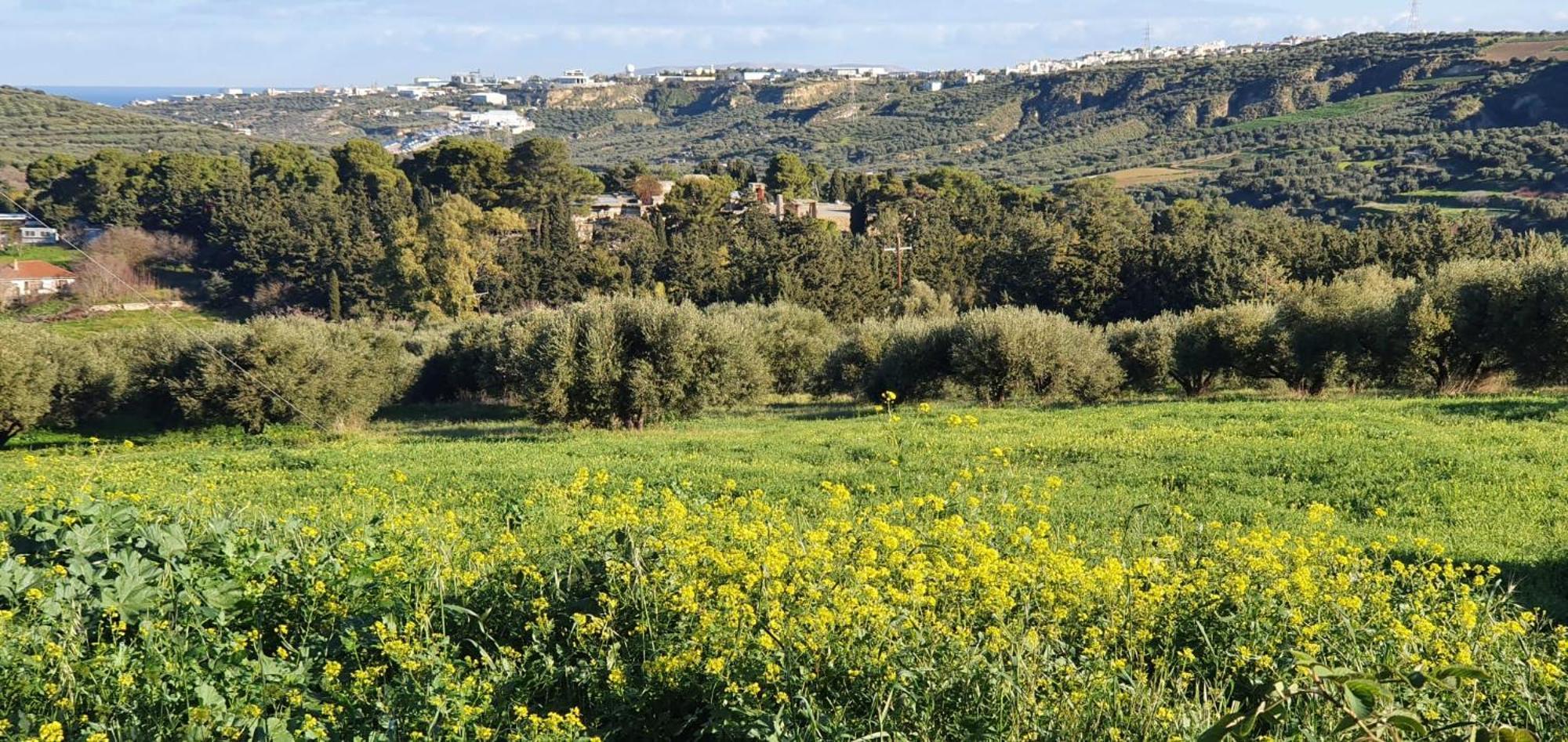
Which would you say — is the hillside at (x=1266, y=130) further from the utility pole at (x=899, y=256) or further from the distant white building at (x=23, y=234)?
the distant white building at (x=23, y=234)

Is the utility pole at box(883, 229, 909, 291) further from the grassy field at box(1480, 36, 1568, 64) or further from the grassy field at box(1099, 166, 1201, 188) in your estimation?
the grassy field at box(1480, 36, 1568, 64)

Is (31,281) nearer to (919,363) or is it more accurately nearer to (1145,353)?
(919,363)

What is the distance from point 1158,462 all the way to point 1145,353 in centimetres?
1784

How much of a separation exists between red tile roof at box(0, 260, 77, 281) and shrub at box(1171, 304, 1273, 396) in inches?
2308

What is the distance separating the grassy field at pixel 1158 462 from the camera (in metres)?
9.65

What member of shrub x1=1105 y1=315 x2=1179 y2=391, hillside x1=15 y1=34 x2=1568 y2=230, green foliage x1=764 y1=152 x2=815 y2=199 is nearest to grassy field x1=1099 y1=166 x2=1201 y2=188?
hillside x1=15 y1=34 x2=1568 y2=230

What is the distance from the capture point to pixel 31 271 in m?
56.4

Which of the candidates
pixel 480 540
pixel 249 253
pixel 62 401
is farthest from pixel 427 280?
pixel 480 540

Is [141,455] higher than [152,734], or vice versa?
[152,734]

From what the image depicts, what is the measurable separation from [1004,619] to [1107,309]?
47.9 meters

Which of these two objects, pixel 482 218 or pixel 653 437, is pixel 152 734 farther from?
pixel 482 218

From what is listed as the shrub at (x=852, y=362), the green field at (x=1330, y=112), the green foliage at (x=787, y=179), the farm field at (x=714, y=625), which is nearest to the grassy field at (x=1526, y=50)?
the green field at (x=1330, y=112)

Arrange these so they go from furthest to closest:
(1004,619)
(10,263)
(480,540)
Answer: (10,263), (480,540), (1004,619)

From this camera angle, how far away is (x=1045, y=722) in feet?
12.1
